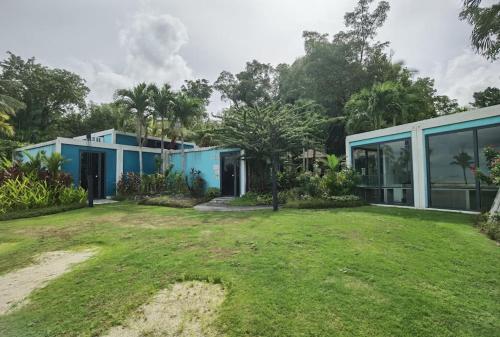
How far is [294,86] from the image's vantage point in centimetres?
2098

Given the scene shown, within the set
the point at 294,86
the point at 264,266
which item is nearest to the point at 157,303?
the point at 264,266

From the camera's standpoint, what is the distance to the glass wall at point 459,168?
8219 millimetres

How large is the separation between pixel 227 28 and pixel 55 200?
9.77m

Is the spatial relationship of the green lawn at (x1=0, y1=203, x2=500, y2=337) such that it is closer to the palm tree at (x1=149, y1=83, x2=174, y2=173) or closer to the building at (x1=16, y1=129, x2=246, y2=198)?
the building at (x1=16, y1=129, x2=246, y2=198)

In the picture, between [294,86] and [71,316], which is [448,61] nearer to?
[294,86]

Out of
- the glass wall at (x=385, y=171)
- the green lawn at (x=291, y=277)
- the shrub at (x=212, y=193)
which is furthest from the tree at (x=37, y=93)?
the glass wall at (x=385, y=171)

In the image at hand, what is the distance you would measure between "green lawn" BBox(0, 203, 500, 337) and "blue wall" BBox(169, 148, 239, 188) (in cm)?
814

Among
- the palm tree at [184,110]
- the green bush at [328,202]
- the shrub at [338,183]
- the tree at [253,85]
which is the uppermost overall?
the tree at [253,85]

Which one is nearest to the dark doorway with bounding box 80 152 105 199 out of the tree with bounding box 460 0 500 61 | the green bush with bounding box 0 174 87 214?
the green bush with bounding box 0 174 87 214

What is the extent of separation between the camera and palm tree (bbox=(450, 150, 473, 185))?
868cm

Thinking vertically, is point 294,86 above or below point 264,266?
above

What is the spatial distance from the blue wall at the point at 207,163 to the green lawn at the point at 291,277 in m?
8.14

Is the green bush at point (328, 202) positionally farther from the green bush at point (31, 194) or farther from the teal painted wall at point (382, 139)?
the green bush at point (31, 194)

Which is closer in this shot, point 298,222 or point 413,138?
point 298,222
